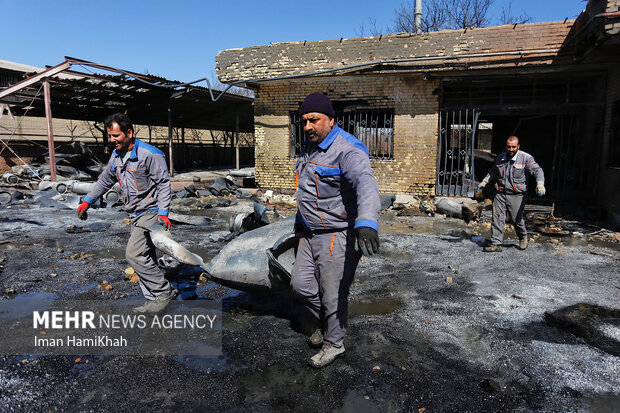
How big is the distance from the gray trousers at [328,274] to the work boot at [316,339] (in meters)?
0.14

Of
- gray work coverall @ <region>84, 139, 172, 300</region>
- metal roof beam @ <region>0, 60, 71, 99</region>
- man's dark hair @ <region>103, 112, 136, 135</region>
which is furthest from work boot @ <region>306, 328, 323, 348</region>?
metal roof beam @ <region>0, 60, 71, 99</region>

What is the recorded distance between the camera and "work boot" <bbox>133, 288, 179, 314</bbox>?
3.35 m

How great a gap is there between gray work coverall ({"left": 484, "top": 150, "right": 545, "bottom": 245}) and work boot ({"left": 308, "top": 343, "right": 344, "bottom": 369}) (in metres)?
3.91

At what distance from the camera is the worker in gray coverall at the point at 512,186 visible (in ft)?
17.8

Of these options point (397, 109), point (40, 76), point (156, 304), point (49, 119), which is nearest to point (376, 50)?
point (397, 109)

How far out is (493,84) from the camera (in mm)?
9492

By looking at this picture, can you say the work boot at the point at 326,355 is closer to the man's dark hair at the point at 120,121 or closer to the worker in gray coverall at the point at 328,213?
the worker in gray coverall at the point at 328,213

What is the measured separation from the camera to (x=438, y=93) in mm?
9492

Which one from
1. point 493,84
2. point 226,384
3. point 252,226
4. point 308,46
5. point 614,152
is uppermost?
point 308,46

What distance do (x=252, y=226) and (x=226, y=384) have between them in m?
2.09

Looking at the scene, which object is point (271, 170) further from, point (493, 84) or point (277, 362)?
point (277, 362)

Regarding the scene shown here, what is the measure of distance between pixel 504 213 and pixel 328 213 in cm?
414

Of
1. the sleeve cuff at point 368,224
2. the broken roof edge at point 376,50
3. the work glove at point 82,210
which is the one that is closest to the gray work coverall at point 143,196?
the work glove at point 82,210

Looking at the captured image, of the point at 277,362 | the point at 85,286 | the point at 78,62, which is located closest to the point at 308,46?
the point at 78,62
